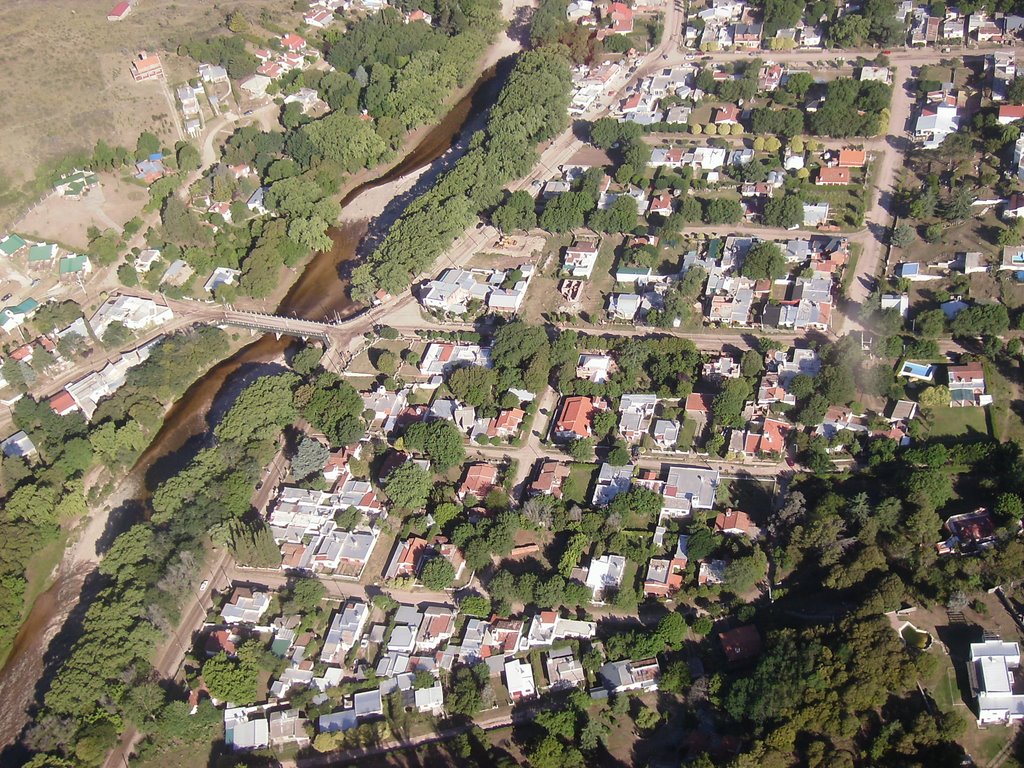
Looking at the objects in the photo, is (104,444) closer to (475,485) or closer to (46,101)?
(475,485)

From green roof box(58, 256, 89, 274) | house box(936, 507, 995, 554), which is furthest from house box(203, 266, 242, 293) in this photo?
house box(936, 507, 995, 554)

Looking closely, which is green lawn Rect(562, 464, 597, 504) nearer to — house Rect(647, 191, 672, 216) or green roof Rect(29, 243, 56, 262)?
house Rect(647, 191, 672, 216)

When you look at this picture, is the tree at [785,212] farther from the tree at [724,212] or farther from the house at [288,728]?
the house at [288,728]

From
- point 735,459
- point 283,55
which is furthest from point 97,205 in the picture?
point 735,459

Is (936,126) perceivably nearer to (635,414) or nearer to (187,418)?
(635,414)

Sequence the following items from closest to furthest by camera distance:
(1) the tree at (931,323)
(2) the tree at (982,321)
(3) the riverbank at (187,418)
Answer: (3) the riverbank at (187,418) → (2) the tree at (982,321) → (1) the tree at (931,323)

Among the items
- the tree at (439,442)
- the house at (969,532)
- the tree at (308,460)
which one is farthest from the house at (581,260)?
the house at (969,532)
